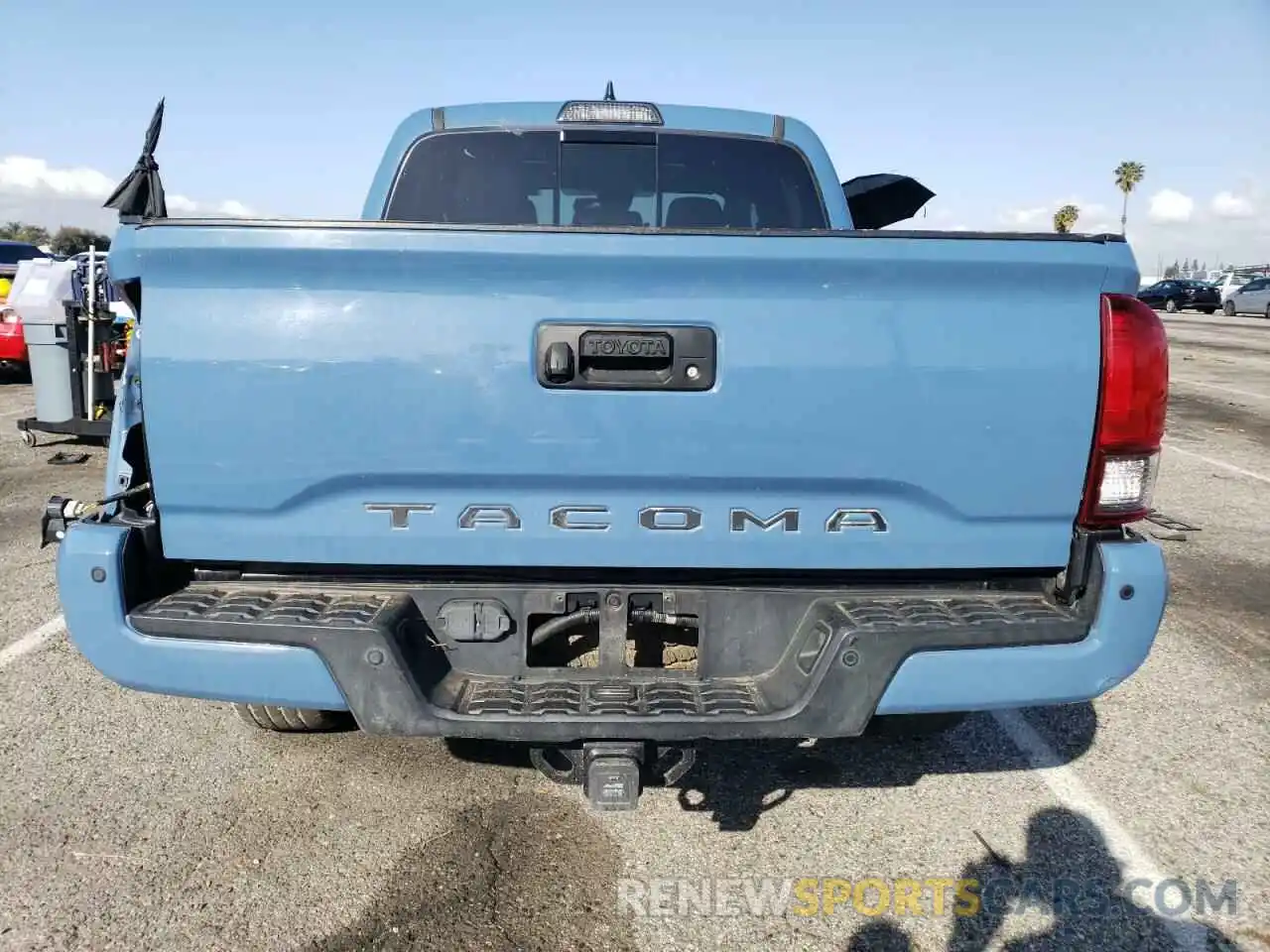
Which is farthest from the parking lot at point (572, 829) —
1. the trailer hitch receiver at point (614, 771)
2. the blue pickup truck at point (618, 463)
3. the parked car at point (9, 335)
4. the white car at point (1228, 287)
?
the white car at point (1228, 287)

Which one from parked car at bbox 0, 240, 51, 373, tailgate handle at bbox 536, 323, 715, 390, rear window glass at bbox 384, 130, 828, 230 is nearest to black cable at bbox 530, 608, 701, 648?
tailgate handle at bbox 536, 323, 715, 390

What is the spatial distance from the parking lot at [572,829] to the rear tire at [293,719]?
0.22ft

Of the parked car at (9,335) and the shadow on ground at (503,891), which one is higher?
the parked car at (9,335)

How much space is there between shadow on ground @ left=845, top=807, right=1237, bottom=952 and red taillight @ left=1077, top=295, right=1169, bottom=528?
1.23 meters

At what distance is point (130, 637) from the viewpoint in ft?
7.54

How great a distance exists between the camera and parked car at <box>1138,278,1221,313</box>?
41.9m

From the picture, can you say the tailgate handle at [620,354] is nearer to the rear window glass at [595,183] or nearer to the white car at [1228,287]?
the rear window glass at [595,183]

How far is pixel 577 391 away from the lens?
7.35 feet

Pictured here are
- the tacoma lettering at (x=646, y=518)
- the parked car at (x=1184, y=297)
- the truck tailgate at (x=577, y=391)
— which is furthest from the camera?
the parked car at (x=1184, y=297)

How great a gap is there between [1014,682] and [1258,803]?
5.73 feet

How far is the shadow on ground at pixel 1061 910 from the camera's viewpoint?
2541mm

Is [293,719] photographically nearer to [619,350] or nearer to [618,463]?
[618,463]

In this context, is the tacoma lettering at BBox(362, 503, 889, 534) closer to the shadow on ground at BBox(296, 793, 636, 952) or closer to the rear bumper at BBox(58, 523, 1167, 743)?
the rear bumper at BBox(58, 523, 1167, 743)

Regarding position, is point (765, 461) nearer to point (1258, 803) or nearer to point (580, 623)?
point (580, 623)
